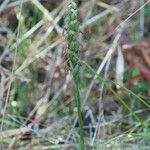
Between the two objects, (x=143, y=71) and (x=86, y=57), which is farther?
(x=86, y=57)

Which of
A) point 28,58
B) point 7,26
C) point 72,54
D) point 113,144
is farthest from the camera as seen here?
point 7,26

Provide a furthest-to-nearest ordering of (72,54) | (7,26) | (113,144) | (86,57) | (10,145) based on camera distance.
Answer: (7,26) < (86,57) < (10,145) < (113,144) < (72,54)

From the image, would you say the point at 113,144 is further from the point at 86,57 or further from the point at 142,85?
the point at 86,57

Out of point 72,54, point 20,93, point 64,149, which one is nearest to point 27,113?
point 20,93

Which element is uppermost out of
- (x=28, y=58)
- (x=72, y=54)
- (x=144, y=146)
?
(x=72, y=54)

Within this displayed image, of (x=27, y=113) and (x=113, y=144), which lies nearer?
(x=113, y=144)

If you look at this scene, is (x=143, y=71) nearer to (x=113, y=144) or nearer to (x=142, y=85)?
(x=142, y=85)

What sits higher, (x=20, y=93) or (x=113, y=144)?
(x=20, y=93)

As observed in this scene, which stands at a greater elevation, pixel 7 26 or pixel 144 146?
pixel 7 26

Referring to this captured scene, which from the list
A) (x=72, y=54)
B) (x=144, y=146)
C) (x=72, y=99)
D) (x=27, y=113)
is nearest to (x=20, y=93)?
(x=27, y=113)
